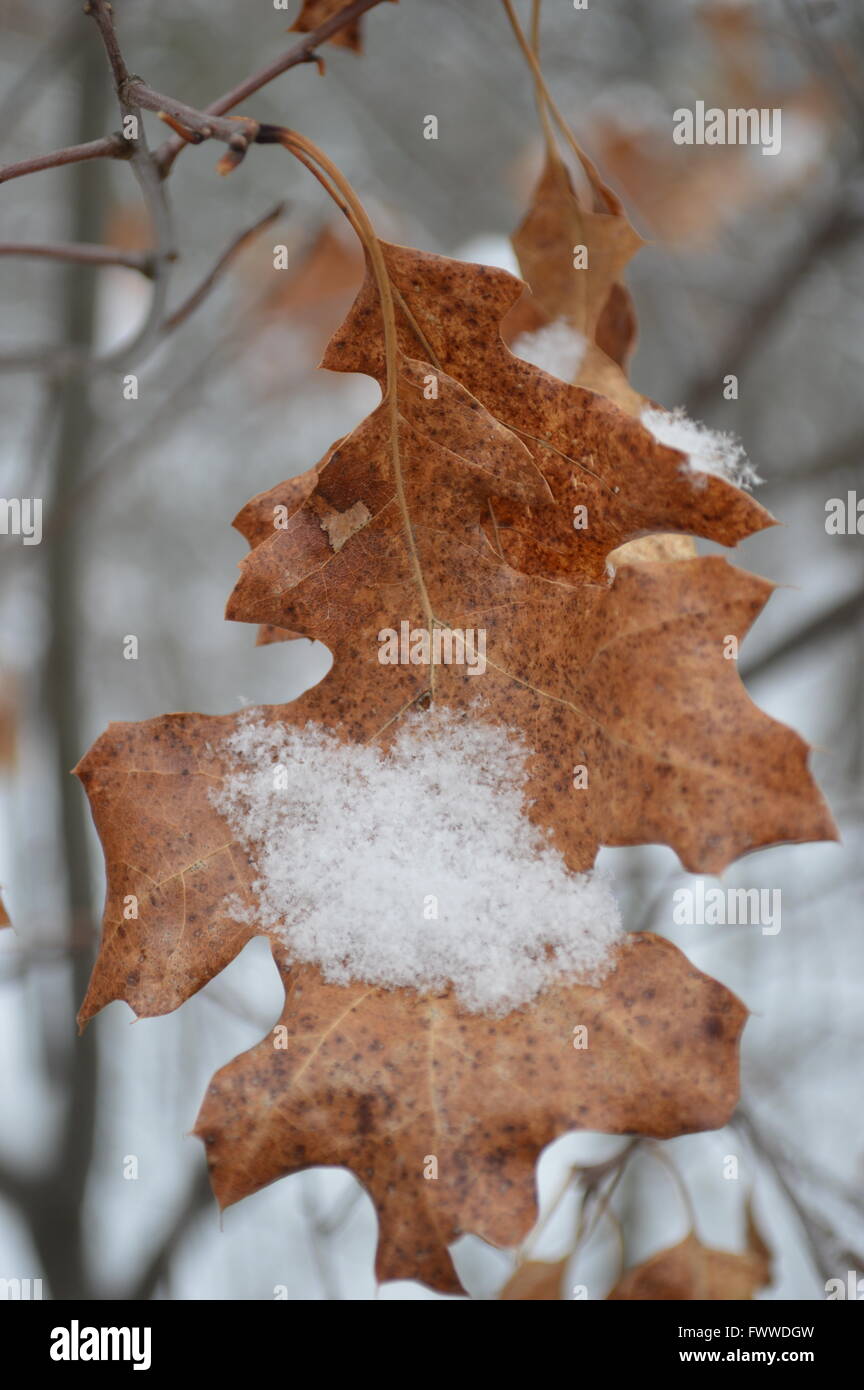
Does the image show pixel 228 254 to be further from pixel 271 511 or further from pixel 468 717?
pixel 468 717

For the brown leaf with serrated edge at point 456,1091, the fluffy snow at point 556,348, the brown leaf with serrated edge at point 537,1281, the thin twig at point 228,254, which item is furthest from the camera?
the brown leaf with serrated edge at point 537,1281

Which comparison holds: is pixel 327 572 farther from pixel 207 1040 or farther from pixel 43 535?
pixel 207 1040

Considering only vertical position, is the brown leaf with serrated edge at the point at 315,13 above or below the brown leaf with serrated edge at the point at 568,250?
above

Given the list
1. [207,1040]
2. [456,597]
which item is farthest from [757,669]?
[207,1040]

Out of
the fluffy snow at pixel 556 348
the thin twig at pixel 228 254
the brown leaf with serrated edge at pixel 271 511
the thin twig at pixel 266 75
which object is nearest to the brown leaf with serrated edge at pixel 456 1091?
the brown leaf with serrated edge at pixel 271 511

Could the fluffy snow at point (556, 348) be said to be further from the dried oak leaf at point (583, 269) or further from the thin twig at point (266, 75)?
the thin twig at point (266, 75)

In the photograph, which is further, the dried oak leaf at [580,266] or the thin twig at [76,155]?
the dried oak leaf at [580,266]
